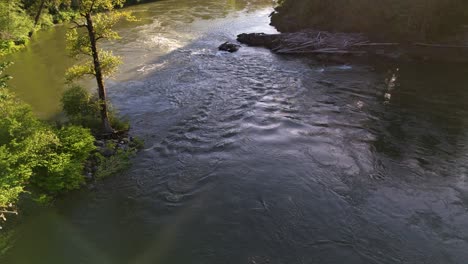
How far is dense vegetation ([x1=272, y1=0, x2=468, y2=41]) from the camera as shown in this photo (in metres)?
32.4

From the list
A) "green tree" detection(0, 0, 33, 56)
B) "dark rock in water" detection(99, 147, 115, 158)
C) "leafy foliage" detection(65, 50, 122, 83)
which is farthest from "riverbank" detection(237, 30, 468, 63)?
"green tree" detection(0, 0, 33, 56)

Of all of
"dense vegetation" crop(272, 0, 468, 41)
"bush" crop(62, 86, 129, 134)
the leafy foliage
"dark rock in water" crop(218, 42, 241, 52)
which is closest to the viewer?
the leafy foliage

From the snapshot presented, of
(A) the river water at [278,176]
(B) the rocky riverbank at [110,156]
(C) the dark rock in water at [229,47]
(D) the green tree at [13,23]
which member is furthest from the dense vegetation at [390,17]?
(D) the green tree at [13,23]

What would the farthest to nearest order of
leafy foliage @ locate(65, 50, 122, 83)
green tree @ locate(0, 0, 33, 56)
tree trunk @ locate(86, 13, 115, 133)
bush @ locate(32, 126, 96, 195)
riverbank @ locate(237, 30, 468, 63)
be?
green tree @ locate(0, 0, 33, 56) < riverbank @ locate(237, 30, 468, 63) < leafy foliage @ locate(65, 50, 122, 83) < tree trunk @ locate(86, 13, 115, 133) < bush @ locate(32, 126, 96, 195)

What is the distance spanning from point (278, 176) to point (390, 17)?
2522 centimetres

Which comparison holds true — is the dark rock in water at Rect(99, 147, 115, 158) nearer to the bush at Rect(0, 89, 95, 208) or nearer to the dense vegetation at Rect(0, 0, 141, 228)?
the dense vegetation at Rect(0, 0, 141, 228)

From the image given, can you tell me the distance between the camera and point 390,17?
3412 centimetres

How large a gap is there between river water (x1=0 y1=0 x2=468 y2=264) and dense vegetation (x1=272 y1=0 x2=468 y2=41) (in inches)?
221

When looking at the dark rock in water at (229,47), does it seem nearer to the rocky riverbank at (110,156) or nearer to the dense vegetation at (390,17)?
the dense vegetation at (390,17)

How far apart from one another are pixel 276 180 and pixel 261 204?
1920 mm

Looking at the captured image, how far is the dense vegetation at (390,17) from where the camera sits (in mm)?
32406

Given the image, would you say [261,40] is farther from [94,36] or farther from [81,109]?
A: [94,36]

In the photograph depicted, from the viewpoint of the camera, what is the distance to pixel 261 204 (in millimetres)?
15039

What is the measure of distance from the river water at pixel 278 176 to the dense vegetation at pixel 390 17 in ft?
18.4
